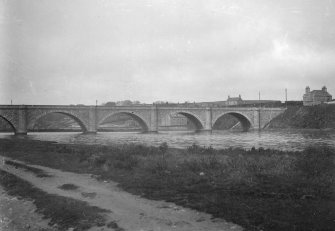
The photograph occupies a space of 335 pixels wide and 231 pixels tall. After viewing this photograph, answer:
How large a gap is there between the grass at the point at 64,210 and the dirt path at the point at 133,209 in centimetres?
41

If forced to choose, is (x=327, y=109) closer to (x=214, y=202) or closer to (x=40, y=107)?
(x=40, y=107)

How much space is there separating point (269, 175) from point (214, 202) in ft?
16.2

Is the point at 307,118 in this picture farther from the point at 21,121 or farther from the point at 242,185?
the point at 242,185

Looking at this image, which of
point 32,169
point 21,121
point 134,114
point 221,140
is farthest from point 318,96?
point 32,169

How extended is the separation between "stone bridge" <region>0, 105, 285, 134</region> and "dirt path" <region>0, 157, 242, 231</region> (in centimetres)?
5302

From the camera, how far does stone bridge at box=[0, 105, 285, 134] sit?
6481 centimetres

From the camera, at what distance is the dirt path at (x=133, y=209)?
9.19 metres

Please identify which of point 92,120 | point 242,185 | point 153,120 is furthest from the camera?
point 153,120

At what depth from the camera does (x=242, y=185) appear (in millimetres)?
13461

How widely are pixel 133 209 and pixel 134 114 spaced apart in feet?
211

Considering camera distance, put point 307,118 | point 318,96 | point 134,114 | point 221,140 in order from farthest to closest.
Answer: point 318,96 < point 307,118 < point 134,114 < point 221,140

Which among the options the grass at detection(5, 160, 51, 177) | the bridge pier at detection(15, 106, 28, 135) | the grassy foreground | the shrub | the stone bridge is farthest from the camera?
the stone bridge

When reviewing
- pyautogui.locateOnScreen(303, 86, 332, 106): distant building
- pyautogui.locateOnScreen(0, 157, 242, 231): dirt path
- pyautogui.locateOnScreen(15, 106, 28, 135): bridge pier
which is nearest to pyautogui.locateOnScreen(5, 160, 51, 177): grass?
pyautogui.locateOnScreen(0, 157, 242, 231): dirt path

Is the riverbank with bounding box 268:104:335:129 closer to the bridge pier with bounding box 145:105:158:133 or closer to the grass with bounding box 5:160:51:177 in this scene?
the bridge pier with bounding box 145:105:158:133
